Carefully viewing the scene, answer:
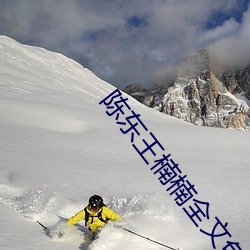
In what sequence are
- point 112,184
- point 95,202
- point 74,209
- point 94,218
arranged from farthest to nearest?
1. point 112,184
2. point 74,209
3. point 94,218
4. point 95,202

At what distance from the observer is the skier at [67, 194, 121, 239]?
5.71 meters

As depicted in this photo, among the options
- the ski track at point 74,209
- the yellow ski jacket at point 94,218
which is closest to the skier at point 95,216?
the yellow ski jacket at point 94,218

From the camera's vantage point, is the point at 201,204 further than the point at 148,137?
No

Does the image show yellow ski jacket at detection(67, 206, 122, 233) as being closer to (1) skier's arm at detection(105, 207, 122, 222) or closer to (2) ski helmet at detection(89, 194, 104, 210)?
Answer: (1) skier's arm at detection(105, 207, 122, 222)

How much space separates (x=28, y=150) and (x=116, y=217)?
5.30 metres

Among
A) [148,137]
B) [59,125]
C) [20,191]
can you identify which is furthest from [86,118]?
[20,191]

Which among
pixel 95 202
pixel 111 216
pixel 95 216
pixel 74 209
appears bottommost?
pixel 111 216

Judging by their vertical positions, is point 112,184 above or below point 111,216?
above

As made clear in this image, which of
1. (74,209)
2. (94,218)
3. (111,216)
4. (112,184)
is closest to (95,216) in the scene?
(94,218)

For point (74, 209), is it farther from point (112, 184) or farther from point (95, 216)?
point (112, 184)

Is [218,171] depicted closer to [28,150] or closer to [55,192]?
[55,192]

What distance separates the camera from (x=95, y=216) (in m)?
5.82

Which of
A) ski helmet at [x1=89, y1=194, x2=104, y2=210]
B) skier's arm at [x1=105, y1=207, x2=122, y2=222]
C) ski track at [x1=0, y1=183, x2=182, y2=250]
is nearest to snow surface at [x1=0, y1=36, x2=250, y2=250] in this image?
ski track at [x1=0, y1=183, x2=182, y2=250]

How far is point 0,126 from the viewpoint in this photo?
12758 millimetres
